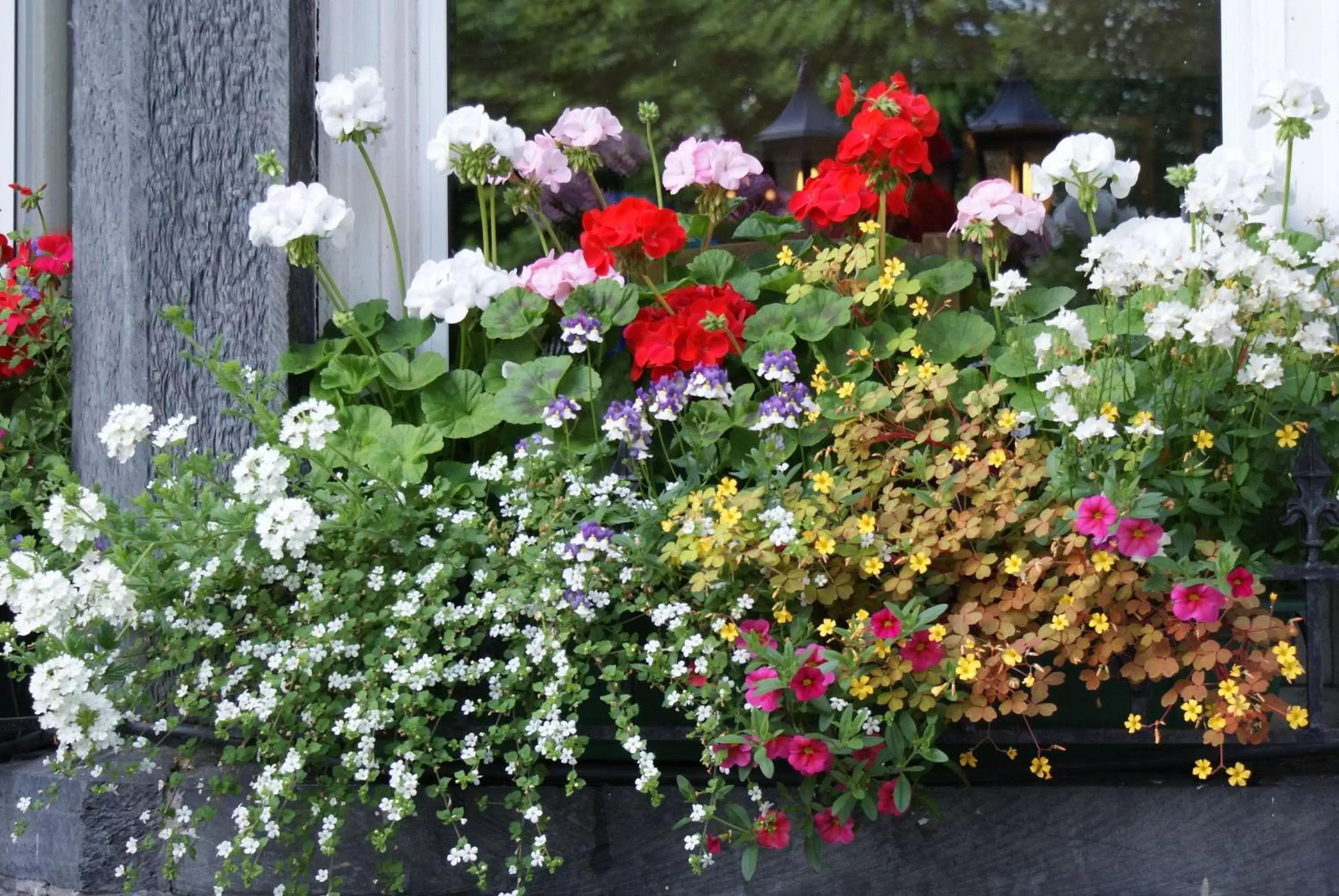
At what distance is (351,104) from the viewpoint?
2.45 metres

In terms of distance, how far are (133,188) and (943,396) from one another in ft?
4.83

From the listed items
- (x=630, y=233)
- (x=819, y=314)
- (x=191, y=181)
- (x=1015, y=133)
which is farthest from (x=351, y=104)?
(x=1015, y=133)

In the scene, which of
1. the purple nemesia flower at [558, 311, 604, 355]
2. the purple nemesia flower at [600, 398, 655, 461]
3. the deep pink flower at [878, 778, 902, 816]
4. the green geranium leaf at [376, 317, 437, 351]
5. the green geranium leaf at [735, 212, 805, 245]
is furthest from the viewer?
the green geranium leaf at [735, 212, 805, 245]

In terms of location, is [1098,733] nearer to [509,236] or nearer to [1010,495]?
[1010,495]

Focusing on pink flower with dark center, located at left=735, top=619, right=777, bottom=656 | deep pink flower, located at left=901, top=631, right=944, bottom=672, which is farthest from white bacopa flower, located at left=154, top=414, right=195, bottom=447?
deep pink flower, located at left=901, top=631, right=944, bottom=672

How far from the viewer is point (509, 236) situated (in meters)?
2.82

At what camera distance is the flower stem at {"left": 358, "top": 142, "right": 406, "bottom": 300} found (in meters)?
2.56

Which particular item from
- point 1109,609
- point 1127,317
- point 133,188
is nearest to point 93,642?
point 133,188

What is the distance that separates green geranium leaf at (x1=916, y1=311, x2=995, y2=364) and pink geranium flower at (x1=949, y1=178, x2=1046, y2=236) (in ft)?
0.57

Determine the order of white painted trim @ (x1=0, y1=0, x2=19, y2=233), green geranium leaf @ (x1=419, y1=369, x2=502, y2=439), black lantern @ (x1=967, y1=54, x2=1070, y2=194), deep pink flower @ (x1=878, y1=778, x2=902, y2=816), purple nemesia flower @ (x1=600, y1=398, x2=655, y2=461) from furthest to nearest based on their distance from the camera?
white painted trim @ (x1=0, y1=0, x2=19, y2=233), black lantern @ (x1=967, y1=54, x2=1070, y2=194), green geranium leaf @ (x1=419, y1=369, x2=502, y2=439), purple nemesia flower @ (x1=600, y1=398, x2=655, y2=461), deep pink flower @ (x1=878, y1=778, x2=902, y2=816)

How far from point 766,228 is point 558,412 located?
669mm

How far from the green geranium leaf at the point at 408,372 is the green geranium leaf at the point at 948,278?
0.89m

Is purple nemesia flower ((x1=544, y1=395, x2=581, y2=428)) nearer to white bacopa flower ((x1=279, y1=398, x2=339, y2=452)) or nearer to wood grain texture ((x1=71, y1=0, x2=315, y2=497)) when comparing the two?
white bacopa flower ((x1=279, y1=398, x2=339, y2=452))

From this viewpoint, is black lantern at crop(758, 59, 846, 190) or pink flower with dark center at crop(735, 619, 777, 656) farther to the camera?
black lantern at crop(758, 59, 846, 190)
